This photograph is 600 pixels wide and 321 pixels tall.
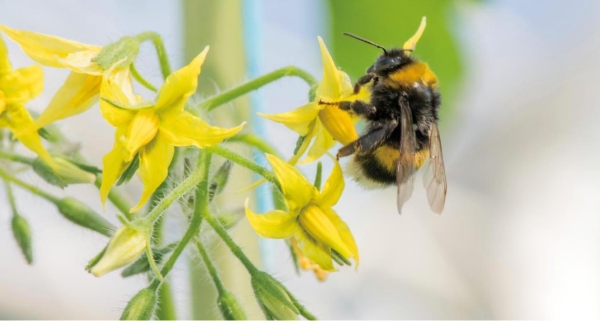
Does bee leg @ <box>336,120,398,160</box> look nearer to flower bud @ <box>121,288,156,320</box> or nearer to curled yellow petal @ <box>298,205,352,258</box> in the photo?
curled yellow petal @ <box>298,205,352,258</box>

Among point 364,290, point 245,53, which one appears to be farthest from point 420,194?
point 245,53

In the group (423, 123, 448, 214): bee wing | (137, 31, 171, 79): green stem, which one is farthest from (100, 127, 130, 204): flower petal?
(423, 123, 448, 214): bee wing

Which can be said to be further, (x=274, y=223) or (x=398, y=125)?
(x=398, y=125)

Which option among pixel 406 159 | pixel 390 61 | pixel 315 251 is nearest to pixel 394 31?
pixel 390 61

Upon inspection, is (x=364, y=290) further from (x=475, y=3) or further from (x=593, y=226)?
(x=475, y=3)

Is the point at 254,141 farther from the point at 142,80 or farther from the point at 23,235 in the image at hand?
the point at 23,235

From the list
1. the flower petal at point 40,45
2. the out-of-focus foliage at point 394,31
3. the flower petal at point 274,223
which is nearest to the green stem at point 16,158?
the flower petal at point 40,45
